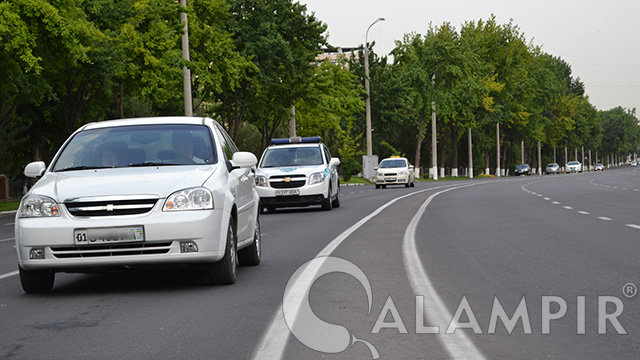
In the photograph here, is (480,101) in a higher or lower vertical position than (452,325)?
higher

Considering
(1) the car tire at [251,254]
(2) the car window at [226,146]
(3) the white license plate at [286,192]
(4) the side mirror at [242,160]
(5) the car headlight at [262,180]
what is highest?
(2) the car window at [226,146]

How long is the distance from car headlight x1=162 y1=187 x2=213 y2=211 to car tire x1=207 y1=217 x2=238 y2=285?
44 cm

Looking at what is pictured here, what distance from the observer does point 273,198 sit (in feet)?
80.2

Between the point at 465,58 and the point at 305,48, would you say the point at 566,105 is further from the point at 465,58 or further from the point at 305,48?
the point at 305,48

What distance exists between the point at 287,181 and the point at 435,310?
1699 centimetres

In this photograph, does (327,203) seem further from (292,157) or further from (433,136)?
(433,136)

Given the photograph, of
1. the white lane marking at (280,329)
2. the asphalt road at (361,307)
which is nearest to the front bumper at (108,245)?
the asphalt road at (361,307)

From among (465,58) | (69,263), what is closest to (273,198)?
(69,263)

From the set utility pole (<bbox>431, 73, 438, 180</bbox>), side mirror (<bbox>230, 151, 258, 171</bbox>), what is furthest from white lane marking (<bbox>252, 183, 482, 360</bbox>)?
utility pole (<bbox>431, 73, 438, 180</bbox>)

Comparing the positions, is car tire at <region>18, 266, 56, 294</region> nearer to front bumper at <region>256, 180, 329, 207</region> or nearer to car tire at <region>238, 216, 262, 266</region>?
car tire at <region>238, 216, 262, 266</region>

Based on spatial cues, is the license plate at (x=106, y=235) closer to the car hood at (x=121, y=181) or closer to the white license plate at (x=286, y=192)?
the car hood at (x=121, y=181)

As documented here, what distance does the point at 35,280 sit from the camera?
8914mm

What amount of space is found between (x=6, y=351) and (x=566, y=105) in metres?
121

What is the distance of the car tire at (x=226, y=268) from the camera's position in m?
9.08
